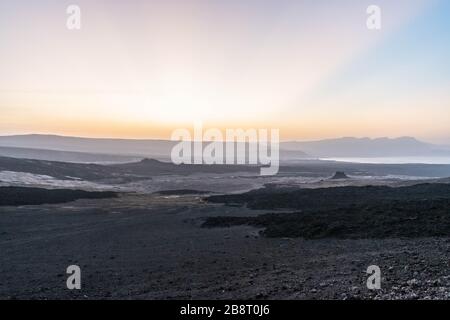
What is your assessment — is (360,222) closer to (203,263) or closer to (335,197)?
(203,263)

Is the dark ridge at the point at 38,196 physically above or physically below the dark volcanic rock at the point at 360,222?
below

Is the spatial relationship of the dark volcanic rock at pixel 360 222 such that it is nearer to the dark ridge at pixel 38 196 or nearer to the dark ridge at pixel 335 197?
the dark ridge at pixel 335 197

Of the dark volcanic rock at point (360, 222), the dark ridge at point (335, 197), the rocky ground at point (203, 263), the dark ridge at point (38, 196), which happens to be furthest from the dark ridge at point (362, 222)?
the dark ridge at point (38, 196)

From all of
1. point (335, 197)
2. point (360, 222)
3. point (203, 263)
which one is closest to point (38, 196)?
point (335, 197)

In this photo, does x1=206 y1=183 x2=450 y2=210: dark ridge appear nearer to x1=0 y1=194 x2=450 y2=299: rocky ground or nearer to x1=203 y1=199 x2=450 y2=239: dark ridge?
x1=203 y1=199 x2=450 y2=239: dark ridge

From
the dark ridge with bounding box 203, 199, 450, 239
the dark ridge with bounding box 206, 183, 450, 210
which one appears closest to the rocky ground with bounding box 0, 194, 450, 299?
the dark ridge with bounding box 203, 199, 450, 239

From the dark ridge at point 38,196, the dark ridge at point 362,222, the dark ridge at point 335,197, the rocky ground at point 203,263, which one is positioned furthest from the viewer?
the dark ridge at point 38,196

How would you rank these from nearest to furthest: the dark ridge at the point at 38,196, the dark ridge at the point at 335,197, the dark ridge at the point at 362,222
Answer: the dark ridge at the point at 362,222 < the dark ridge at the point at 335,197 < the dark ridge at the point at 38,196

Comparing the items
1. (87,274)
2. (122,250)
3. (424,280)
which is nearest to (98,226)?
(122,250)
